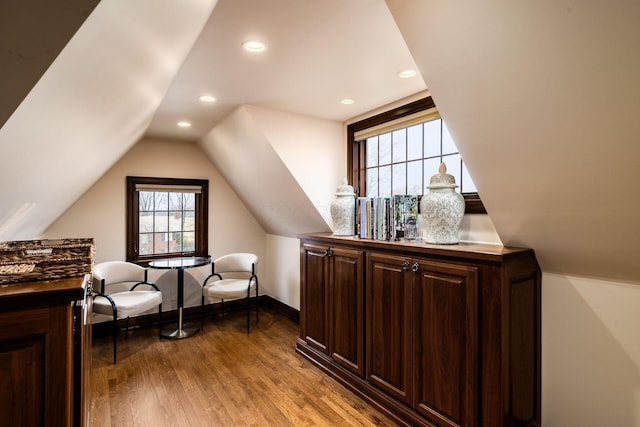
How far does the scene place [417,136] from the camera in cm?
270

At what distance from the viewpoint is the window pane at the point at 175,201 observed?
4.14 meters

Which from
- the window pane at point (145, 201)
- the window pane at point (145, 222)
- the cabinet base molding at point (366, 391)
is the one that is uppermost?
the window pane at point (145, 201)

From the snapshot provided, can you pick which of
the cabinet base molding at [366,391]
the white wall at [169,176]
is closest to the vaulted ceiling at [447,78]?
the cabinet base molding at [366,391]

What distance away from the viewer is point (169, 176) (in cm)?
406

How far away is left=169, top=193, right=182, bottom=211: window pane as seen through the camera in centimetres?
414

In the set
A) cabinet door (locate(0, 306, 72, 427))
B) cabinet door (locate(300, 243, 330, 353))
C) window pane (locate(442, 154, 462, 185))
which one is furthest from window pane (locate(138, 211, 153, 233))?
window pane (locate(442, 154, 462, 185))

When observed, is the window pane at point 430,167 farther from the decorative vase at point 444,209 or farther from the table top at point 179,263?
the table top at point 179,263

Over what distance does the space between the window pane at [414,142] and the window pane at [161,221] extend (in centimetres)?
301

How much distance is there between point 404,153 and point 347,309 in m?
1.37

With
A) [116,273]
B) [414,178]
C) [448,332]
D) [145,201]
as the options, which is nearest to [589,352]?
[448,332]

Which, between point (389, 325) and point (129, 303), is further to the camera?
point (129, 303)

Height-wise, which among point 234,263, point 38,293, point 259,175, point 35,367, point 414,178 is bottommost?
point 234,263

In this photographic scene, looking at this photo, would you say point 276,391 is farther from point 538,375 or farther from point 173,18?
point 173,18

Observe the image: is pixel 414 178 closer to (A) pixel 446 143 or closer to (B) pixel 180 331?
(A) pixel 446 143
